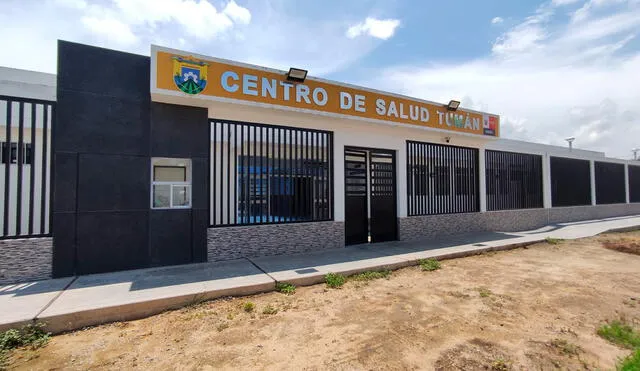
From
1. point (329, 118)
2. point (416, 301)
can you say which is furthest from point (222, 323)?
point (329, 118)

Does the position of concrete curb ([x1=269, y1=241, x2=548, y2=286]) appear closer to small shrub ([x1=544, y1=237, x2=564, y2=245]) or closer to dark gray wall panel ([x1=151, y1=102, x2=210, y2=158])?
small shrub ([x1=544, y1=237, x2=564, y2=245])

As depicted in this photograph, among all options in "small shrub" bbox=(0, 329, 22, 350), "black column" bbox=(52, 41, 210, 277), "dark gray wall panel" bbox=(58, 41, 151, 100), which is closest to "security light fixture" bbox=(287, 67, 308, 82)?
"black column" bbox=(52, 41, 210, 277)

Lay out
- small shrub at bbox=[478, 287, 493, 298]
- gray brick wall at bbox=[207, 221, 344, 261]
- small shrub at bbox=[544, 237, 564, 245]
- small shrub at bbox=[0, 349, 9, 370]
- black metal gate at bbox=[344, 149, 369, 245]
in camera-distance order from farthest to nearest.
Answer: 1. small shrub at bbox=[544, 237, 564, 245]
2. black metal gate at bbox=[344, 149, 369, 245]
3. gray brick wall at bbox=[207, 221, 344, 261]
4. small shrub at bbox=[478, 287, 493, 298]
5. small shrub at bbox=[0, 349, 9, 370]

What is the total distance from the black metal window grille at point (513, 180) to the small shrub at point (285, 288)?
9.34 metres

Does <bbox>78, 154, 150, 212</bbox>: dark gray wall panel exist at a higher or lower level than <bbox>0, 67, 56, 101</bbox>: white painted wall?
lower

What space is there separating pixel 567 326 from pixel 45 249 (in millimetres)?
8224

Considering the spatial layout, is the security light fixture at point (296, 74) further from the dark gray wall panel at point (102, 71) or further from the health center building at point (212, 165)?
the dark gray wall panel at point (102, 71)

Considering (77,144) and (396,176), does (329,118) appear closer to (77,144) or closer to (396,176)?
(396,176)

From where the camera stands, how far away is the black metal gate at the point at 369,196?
8.71 meters

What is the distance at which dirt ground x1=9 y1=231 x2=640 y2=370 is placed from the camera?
3.03 m

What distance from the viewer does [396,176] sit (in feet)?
30.9

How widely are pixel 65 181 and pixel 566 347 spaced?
7948mm

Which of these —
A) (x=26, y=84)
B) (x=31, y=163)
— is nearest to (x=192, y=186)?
(x=31, y=163)

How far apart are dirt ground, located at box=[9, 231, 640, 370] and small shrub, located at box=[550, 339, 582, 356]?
0.04 ft
